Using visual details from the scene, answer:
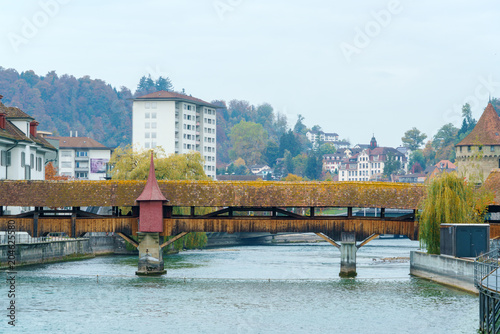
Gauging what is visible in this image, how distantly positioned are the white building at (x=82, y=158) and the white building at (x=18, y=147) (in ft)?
232

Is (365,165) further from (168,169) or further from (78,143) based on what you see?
(168,169)

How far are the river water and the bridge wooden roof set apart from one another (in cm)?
331

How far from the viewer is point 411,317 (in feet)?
88.0

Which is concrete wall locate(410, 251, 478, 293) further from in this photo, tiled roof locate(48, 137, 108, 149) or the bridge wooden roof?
tiled roof locate(48, 137, 108, 149)

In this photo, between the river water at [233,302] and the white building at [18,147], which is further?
the white building at [18,147]

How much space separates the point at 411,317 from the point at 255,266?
60.8 ft

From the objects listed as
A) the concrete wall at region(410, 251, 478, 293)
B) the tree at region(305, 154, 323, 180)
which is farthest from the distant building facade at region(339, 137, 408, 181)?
the concrete wall at region(410, 251, 478, 293)

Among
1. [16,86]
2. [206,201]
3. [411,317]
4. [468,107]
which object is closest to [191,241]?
[206,201]

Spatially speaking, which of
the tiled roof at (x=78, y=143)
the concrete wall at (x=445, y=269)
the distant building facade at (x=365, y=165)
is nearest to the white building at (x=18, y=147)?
the concrete wall at (x=445, y=269)

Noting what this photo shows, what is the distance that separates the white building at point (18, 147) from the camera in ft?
151

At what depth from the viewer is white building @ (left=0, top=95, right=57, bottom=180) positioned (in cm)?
4588

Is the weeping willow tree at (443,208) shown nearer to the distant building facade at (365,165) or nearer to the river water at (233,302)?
the river water at (233,302)

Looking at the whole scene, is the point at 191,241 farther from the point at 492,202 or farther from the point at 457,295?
the point at 457,295

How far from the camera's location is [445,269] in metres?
33.8
